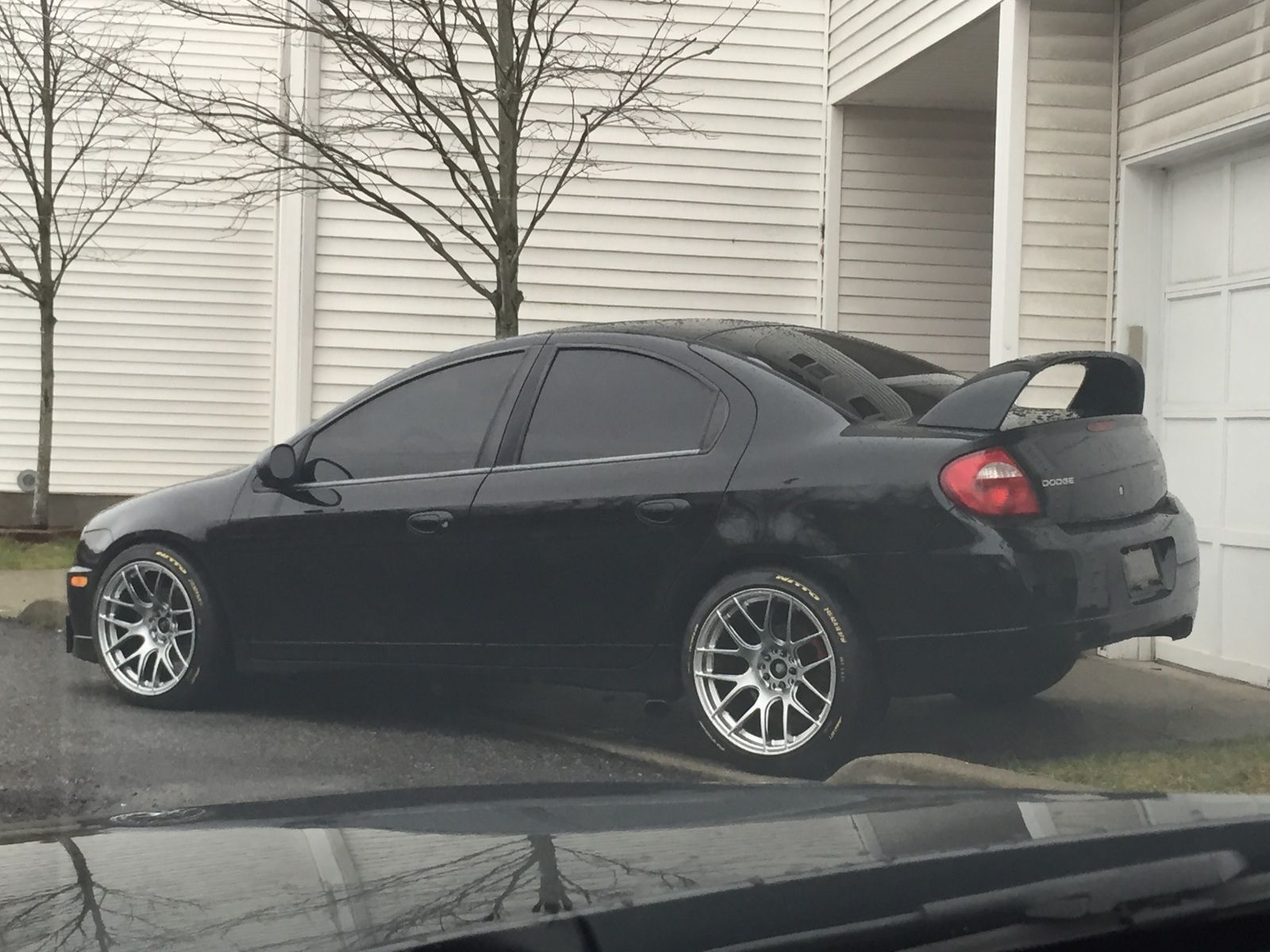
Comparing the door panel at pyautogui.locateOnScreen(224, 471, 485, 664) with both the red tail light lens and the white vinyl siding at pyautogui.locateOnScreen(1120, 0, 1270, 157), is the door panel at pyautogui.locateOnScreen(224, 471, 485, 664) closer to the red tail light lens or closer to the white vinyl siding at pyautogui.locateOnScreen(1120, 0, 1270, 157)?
the red tail light lens

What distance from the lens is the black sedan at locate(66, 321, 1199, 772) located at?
16.8ft

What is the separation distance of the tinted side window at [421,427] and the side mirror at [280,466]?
0.09 metres

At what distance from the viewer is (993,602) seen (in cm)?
502

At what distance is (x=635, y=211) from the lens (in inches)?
494

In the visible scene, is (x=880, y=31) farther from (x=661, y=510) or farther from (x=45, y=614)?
(x=45, y=614)

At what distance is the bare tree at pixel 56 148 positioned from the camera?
12.6 metres

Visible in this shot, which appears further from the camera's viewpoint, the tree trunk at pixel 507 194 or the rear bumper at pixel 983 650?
the tree trunk at pixel 507 194

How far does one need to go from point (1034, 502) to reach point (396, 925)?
3.85 metres

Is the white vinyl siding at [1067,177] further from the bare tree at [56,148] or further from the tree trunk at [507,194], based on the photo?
the bare tree at [56,148]

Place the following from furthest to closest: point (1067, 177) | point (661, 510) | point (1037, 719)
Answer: point (1067, 177) < point (1037, 719) < point (661, 510)

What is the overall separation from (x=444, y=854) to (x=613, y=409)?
404cm

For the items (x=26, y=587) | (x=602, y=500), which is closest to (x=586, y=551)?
(x=602, y=500)

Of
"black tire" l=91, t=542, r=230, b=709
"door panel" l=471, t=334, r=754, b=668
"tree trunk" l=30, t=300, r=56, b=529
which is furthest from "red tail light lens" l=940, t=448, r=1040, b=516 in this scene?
"tree trunk" l=30, t=300, r=56, b=529

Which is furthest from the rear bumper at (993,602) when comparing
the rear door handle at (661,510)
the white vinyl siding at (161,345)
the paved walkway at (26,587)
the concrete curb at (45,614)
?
the white vinyl siding at (161,345)
